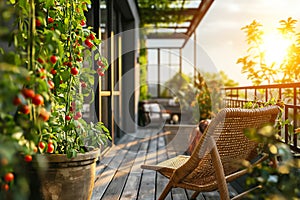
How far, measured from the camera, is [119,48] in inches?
256

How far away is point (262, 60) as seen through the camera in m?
4.88

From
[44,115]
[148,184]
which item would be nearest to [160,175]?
[148,184]

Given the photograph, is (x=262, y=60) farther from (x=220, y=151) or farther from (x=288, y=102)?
(x=220, y=151)

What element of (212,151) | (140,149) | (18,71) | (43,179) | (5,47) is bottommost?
(140,149)

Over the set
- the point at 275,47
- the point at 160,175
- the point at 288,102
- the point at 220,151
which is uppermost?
the point at 275,47

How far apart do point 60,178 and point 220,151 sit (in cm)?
89

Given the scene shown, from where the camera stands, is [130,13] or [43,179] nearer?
[43,179]

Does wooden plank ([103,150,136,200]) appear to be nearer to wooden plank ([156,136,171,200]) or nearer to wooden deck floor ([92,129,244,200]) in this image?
wooden deck floor ([92,129,244,200])

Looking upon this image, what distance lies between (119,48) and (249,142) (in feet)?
14.7

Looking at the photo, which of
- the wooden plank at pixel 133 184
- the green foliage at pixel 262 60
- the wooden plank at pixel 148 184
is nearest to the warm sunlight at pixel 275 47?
the green foliage at pixel 262 60

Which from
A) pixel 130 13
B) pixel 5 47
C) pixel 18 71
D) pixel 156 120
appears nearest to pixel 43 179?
pixel 5 47

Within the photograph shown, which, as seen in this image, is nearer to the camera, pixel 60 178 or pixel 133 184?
pixel 60 178

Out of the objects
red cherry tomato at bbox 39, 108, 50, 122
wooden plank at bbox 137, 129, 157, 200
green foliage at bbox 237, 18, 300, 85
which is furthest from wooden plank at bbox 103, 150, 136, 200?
green foliage at bbox 237, 18, 300, 85

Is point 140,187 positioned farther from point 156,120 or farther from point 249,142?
point 156,120
